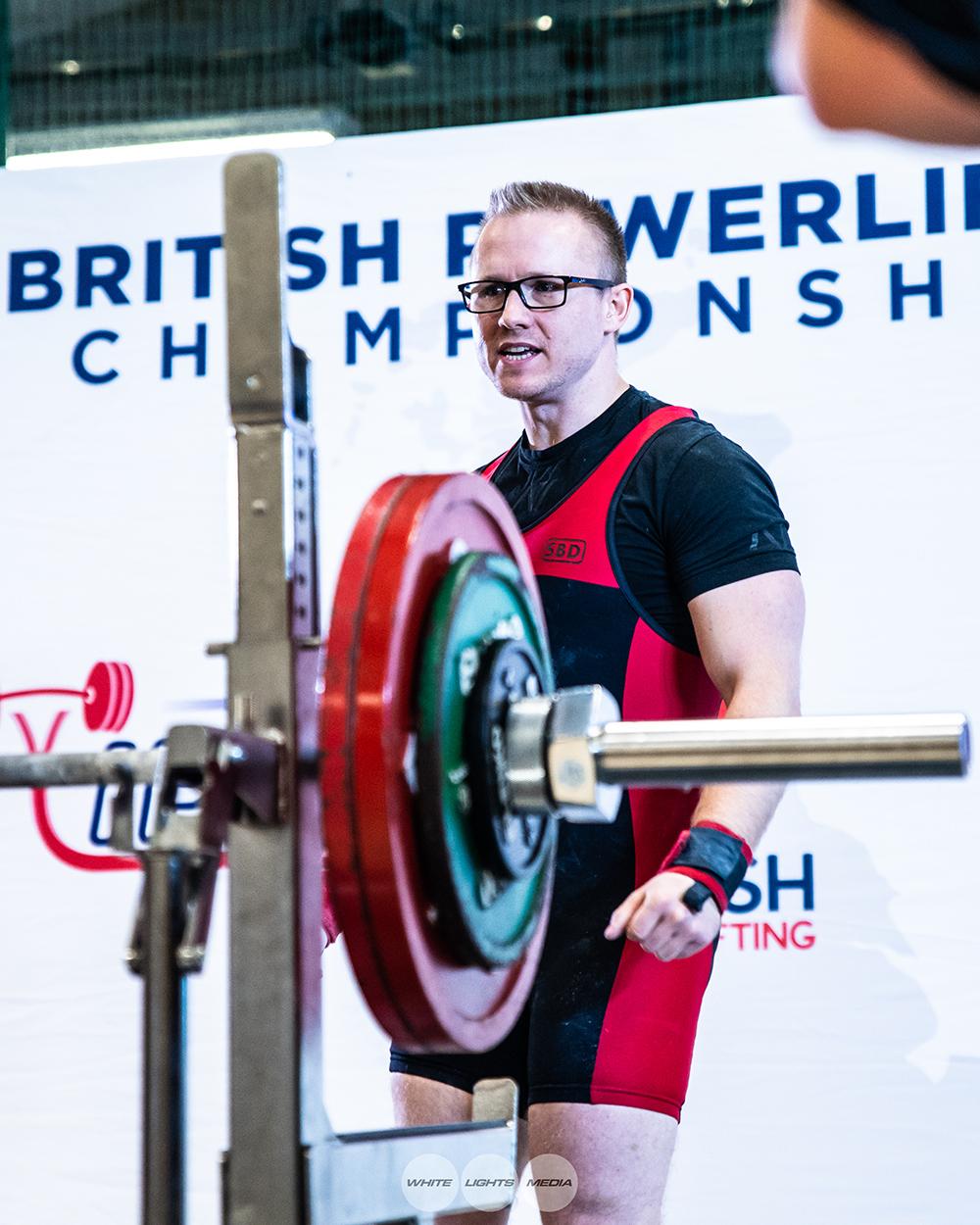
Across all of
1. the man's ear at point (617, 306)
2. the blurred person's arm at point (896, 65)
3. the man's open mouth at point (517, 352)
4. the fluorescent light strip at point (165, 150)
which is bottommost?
the blurred person's arm at point (896, 65)

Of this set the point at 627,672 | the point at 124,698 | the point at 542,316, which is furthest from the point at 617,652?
the point at 124,698

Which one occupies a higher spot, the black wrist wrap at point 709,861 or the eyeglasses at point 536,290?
the eyeglasses at point 536,290

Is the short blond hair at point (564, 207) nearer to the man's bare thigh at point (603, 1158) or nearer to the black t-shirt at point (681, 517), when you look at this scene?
the black t-shirt at point (681, 517)

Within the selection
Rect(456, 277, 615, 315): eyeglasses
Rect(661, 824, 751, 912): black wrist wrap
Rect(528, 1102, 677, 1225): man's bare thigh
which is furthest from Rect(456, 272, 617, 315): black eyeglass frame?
Rect(528, 1102, 677, 1225): man's bare thigh

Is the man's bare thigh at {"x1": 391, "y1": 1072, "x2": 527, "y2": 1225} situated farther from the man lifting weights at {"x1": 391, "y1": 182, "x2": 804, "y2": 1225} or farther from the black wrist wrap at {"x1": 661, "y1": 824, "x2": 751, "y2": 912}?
the black wrist wrap at {"x1": 661, "y1": 824, "x2": 751, "y2": 912}

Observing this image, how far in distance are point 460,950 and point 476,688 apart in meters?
0.19

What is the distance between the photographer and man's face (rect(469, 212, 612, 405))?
2.12 metres

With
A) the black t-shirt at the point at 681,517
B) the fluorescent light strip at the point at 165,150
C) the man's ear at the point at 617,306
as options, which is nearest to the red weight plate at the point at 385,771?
the black t-shirt at the point at 681,517

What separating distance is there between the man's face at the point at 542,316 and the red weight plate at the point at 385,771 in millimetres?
920

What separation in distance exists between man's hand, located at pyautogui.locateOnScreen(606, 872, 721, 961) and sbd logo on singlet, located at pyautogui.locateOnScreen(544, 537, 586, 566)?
0.46 metres

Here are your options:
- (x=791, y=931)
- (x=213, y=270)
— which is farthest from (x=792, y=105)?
(x=791, y=931)

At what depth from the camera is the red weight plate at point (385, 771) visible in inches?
42.8

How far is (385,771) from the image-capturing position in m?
1.08

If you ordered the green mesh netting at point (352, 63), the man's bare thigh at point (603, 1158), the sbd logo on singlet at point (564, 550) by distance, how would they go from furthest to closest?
the green mesh netting at point (352, 63) < the sbd logo on singlet at point (564, 550) < the man's bare thigh at point (603, 1158)
